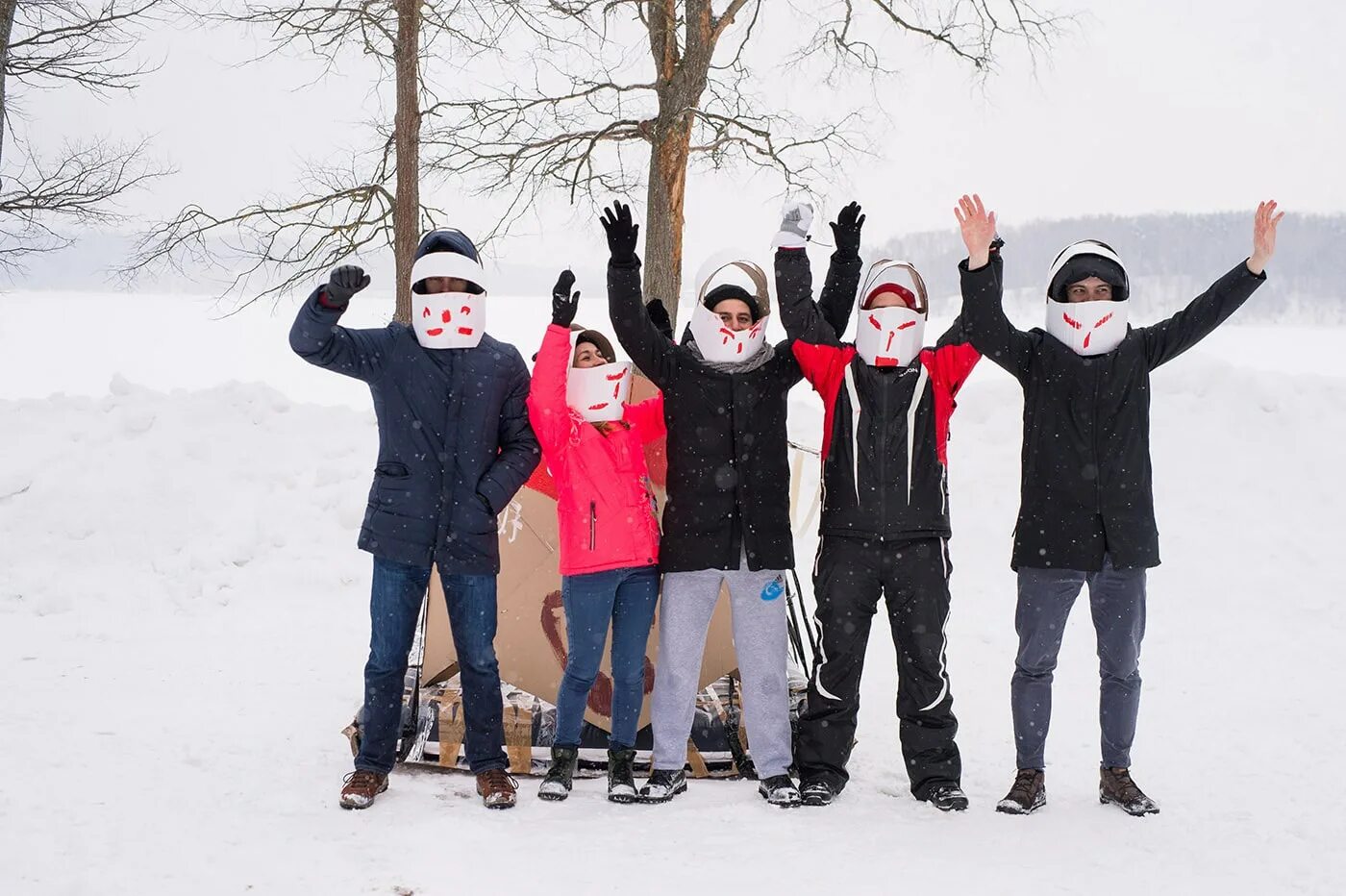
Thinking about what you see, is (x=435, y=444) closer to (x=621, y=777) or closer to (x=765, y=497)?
(x=765, y=497)

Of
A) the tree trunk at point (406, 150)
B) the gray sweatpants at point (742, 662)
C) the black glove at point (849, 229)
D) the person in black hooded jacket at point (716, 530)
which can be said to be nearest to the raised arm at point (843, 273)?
the black glove at point (849, 229)

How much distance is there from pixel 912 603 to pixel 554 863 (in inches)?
70.9

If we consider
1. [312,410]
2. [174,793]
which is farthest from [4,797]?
[312,410]

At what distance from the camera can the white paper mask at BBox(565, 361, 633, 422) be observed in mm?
4609

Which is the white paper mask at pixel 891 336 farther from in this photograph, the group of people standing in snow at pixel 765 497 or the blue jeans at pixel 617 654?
the blue jeans at pixel 617 654

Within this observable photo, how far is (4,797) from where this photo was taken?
4.12 meters

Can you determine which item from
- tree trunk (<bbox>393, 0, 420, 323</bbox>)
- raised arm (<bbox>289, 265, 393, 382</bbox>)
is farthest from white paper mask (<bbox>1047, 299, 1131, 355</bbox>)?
tree trunk (<bbox>393, 0, 420, 323</bbox>)

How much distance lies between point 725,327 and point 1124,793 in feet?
8.51

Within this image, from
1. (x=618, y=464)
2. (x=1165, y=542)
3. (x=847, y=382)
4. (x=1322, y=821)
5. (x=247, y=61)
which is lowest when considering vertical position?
(x=1322, y=821)

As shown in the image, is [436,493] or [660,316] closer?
[436,493]

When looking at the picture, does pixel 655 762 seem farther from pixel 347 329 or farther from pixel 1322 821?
pixel 1322 821

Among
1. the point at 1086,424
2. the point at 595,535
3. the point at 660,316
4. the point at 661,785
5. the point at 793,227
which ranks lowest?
the point at 661,785

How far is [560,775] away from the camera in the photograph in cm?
443

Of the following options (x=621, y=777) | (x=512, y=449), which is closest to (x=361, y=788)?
(x=621, y=777)
